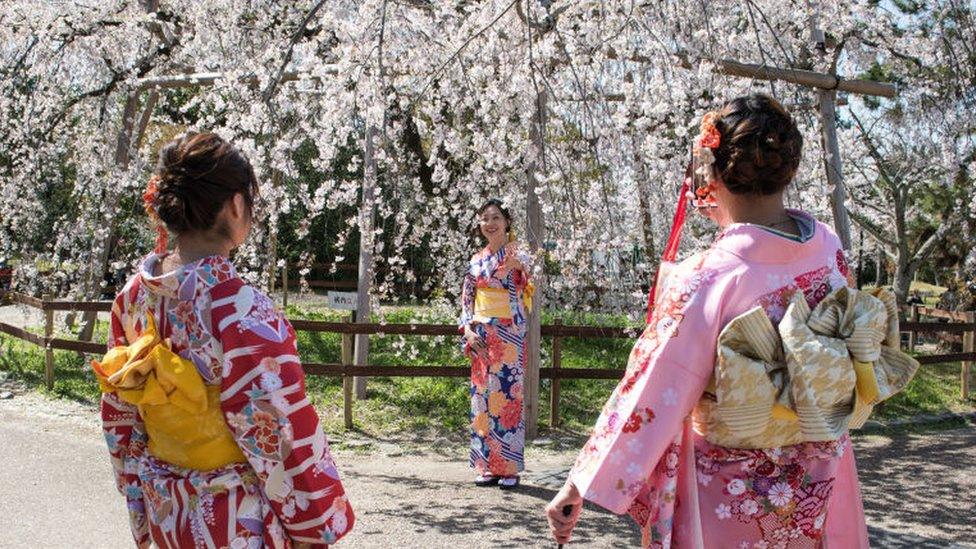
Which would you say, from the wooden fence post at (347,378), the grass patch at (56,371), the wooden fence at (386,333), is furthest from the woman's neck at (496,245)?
the grass patch at (56,371)

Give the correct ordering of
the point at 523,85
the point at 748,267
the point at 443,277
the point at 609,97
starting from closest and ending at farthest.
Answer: the point at 748,267 < the point at 523,85 < the point at 609,97 < the point at 443,277

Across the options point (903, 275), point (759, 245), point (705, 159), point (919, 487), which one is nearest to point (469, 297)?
point (919, 487)

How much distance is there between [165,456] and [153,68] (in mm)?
7385

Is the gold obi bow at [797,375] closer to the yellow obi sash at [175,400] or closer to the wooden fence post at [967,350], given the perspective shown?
the yellow obi sash at [175,400]

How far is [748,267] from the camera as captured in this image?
1.98 meters

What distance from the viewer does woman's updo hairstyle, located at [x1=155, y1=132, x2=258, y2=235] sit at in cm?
194

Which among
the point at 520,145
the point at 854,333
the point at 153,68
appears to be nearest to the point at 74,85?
the point at 153,68

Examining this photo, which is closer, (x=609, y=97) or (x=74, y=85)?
(x=609, y=97)

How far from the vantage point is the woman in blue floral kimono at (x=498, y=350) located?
18.5ft

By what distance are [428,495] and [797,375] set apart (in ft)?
12.8

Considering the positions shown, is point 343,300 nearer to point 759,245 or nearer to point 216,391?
point 216,391

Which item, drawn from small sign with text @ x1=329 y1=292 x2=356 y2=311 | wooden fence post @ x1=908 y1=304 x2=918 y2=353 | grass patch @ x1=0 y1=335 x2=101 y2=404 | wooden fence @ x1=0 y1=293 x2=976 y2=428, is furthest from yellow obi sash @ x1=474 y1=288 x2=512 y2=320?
wooden fence post @ x1=908 y1=304 x2=918 y2=353

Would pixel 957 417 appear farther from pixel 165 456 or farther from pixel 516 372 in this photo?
pixel 165 456

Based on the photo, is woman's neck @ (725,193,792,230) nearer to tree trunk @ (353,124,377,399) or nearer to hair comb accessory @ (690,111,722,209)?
hair comb accessory @ (690,111,722,209)
